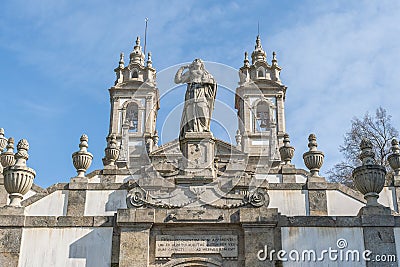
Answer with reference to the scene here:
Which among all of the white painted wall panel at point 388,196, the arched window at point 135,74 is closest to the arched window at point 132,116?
the arched window at point 135,74

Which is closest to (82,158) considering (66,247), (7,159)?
(7,159)

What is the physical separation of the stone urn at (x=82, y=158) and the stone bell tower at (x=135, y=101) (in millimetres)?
19314

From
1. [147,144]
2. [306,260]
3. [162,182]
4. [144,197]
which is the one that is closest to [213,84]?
[162,182]

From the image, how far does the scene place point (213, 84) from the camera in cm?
1642

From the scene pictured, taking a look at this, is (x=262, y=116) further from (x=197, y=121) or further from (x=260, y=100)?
(x=197, y=121)

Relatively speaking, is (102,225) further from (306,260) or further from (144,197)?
(306,260)

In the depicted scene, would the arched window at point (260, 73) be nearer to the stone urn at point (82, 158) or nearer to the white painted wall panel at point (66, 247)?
the stone urn at point (82, 158)

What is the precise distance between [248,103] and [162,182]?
25.0 meters

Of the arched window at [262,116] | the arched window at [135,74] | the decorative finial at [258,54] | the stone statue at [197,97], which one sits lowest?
the stone statue at [197,97]

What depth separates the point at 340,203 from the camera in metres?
17.1

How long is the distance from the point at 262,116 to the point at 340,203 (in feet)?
71.5

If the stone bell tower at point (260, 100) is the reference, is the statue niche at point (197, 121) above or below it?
below

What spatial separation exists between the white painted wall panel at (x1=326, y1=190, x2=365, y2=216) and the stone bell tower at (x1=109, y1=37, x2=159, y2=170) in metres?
21.1

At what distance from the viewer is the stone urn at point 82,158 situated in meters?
17.5
